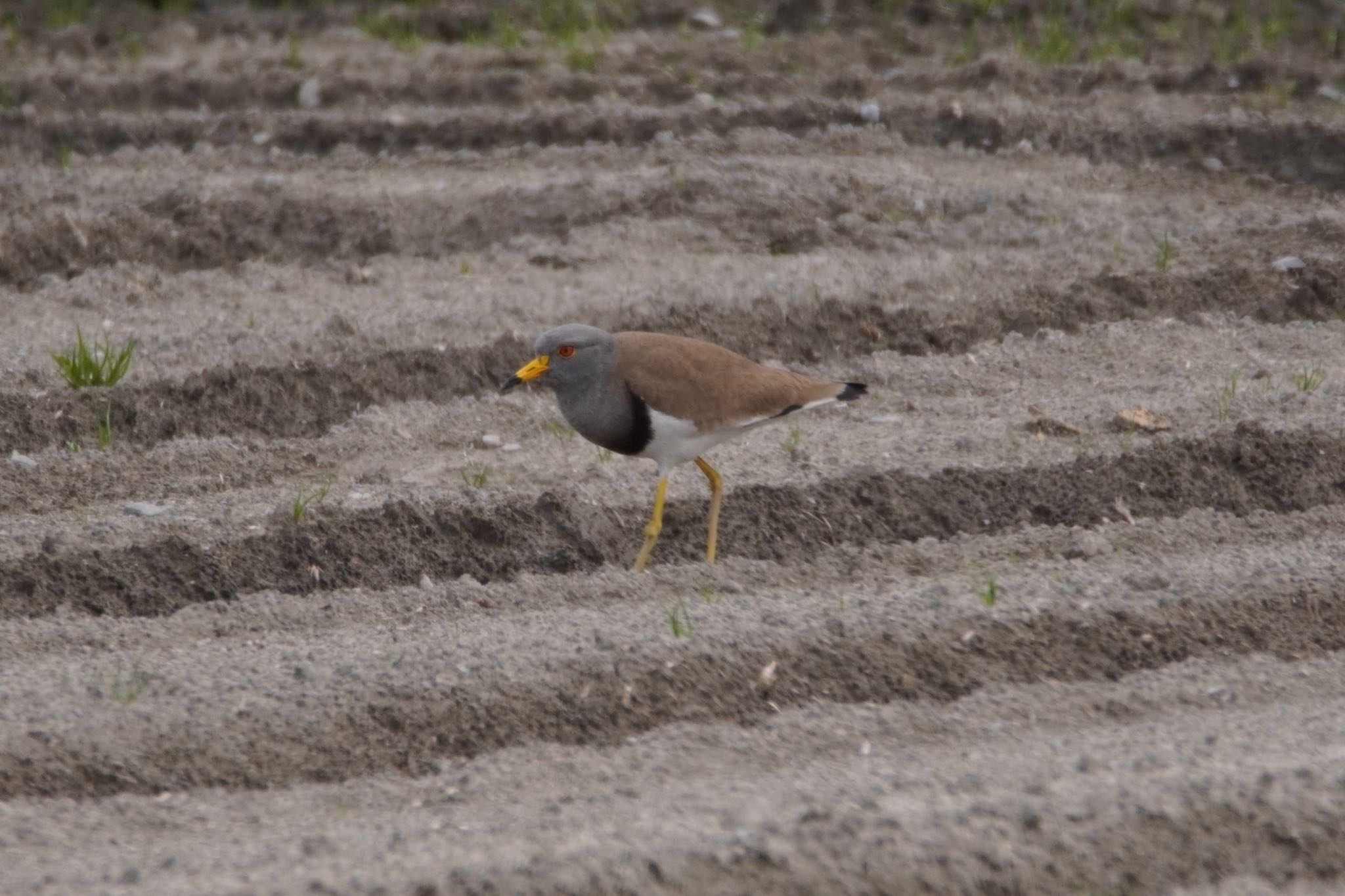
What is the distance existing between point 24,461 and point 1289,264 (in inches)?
253

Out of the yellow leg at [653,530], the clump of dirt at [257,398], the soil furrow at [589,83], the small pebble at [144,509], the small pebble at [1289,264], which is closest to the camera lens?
the yellow leg at [653,530]

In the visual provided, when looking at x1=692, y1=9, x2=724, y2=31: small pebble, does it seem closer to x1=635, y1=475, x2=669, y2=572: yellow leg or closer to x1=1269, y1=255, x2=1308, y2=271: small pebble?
x1=1269, y1=255, x2=1308, y2=271: small pebble

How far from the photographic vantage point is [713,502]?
6500mm

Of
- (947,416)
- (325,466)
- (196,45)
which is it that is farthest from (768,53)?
(325,466)

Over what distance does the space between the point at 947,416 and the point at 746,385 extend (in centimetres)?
181

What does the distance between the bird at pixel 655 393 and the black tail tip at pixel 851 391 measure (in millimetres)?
178

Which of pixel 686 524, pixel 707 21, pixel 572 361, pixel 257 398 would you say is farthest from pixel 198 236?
pixel 707 21

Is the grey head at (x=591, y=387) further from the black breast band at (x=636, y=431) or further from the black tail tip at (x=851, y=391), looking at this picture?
the black tail tip at (x=851, y=391)

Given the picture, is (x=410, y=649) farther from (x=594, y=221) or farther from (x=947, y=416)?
(x=594, y=221)

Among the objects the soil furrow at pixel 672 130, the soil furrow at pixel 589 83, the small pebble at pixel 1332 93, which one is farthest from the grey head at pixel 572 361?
the small pebble at pixel 1332 93

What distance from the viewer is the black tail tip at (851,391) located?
6.48 meters

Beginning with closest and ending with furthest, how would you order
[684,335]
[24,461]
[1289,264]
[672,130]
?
[24,461] → [684,335] → [1289,264] → [672,130]

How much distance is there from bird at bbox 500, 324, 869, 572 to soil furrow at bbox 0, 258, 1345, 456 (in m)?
1.95

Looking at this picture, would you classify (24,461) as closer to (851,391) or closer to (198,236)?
(198,236)
